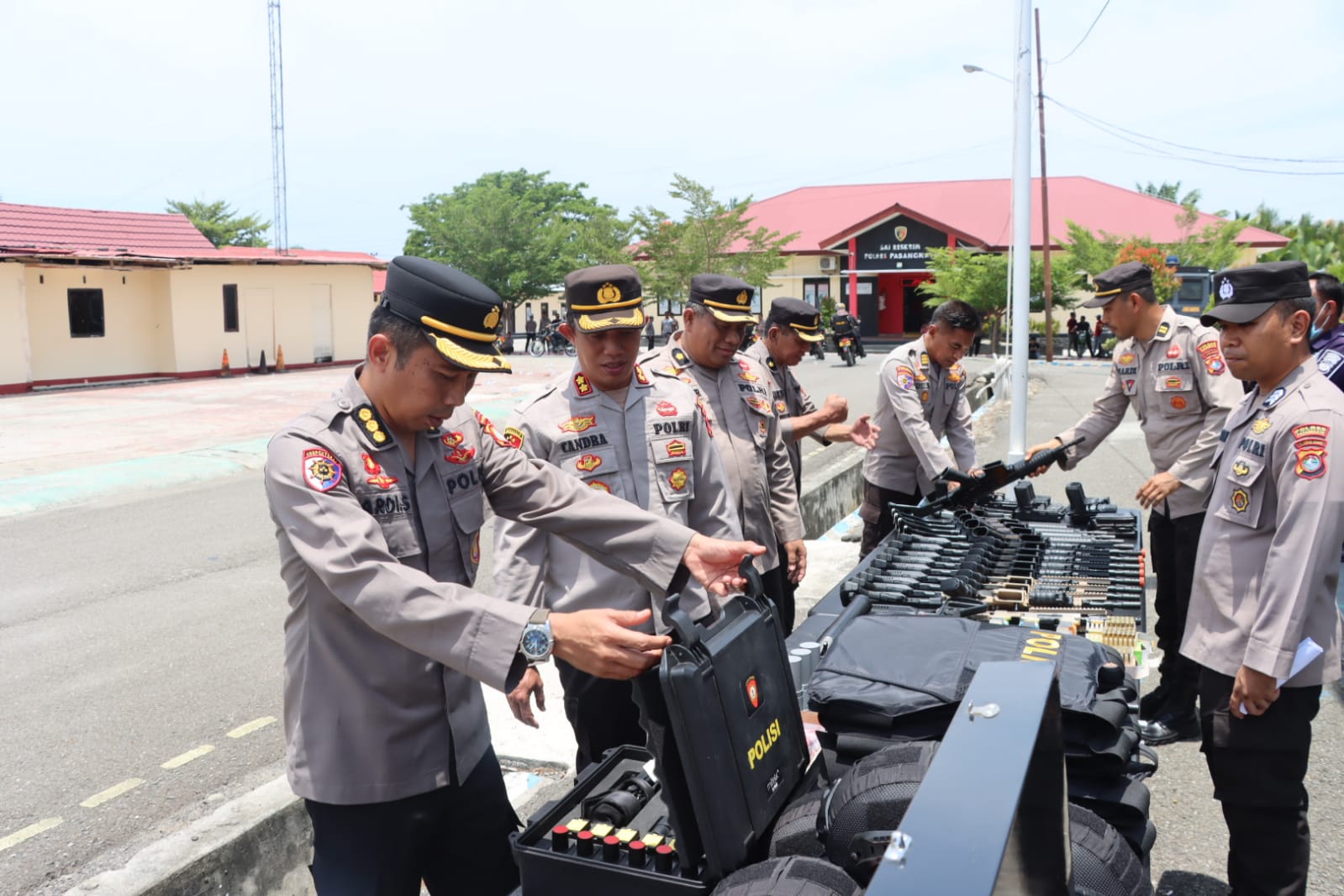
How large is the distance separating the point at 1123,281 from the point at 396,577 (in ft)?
13.3

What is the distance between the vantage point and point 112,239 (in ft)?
90.8

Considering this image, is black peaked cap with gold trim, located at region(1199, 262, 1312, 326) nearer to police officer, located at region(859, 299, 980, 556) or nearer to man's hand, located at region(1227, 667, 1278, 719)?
man's hand, located at region(1227, 667, 1278, 719)

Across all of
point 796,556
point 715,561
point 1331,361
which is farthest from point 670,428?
point 1331,361

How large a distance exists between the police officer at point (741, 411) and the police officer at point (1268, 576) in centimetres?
173

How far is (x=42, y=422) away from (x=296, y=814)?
16737 millimetres

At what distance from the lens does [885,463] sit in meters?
5.86

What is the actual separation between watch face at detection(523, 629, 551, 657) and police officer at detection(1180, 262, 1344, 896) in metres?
1.93

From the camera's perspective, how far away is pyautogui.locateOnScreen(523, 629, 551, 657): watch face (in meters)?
1.92

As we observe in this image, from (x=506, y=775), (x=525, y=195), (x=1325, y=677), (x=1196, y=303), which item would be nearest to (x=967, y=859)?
(x=1325, y=677)

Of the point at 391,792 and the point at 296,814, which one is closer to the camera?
the point at 391,792

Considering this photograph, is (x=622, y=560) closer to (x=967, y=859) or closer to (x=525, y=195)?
(x=967, y=859)

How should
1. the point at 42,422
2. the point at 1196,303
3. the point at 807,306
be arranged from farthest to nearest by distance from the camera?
1. the point at 1196,303
2. the point at 42,422
3. the point at 807,306

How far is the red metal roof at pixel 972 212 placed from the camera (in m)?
40.2

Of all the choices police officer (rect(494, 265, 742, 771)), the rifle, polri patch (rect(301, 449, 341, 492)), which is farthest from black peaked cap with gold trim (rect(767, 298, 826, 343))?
polri patch (rect(301, 449, 341, 492))
